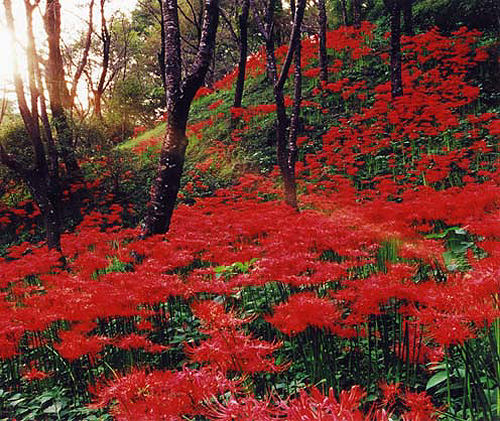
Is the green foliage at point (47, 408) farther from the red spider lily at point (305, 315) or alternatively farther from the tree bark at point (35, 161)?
the tree bark at point (35, 161)

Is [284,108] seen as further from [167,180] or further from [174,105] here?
[167,180]

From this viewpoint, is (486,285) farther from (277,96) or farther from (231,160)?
(231,160)

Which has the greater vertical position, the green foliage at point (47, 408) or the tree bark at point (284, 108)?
the tree bark at point (284, 108)

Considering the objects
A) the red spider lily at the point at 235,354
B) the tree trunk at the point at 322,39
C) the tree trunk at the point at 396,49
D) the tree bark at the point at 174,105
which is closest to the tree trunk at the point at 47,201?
the tree bark at the point at 174,105

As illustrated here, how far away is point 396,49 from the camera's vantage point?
11.3 meters

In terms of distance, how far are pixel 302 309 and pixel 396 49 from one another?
11264 mm

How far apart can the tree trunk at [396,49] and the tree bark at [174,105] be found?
22.9 feet

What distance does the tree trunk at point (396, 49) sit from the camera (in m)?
11.3

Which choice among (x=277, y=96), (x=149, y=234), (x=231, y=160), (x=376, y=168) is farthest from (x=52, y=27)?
(x=376, y=168)

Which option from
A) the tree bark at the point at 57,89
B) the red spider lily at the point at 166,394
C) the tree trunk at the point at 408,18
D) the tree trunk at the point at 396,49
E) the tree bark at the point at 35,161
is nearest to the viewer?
the red spider lily at the point at 166,394

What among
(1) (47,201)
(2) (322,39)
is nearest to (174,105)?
(1) (47,201)

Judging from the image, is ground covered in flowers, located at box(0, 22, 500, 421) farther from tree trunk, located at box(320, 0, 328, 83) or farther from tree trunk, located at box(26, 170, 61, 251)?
tree trunk, located at box(320, 0, 328, 83)

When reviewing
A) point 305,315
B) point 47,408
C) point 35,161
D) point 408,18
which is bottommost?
point 47,408

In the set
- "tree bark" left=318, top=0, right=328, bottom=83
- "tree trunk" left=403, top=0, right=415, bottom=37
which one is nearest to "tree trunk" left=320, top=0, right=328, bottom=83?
"tree bark" left=318, top=0, right=328, bottom=83
